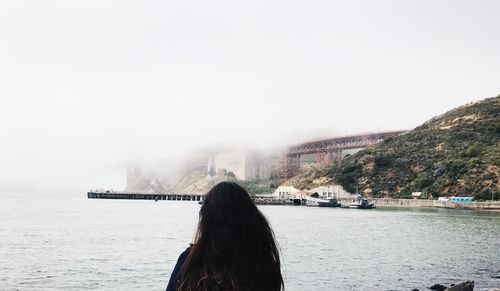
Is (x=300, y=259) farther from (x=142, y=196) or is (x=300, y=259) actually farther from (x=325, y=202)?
(x=142, y=196)

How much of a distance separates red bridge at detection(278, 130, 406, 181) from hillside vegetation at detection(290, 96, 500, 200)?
1740cm

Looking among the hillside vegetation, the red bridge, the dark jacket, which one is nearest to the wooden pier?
the red bridge

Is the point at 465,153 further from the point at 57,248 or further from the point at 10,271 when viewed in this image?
the point at 10,271

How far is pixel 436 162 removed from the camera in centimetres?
11356

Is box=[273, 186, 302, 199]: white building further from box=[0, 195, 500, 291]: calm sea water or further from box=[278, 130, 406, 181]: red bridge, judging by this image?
box=[0, 195, 500, 291]: calm sea water

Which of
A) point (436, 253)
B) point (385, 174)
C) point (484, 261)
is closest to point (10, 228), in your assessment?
point (436, 253)

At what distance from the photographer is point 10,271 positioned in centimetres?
2506

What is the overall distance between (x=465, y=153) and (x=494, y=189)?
1427 cm

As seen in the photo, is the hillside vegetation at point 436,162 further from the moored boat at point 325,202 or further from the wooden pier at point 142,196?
the wooden pier at point 142,196

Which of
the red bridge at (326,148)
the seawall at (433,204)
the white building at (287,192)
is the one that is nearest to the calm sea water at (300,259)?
the seawall at (433,204)

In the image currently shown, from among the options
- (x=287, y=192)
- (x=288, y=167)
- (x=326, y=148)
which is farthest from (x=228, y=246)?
(x=288, y=167)

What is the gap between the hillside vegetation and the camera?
106 metres

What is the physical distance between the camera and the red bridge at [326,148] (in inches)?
6314

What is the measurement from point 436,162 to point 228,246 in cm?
11648
